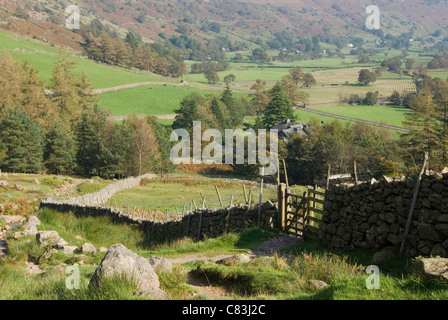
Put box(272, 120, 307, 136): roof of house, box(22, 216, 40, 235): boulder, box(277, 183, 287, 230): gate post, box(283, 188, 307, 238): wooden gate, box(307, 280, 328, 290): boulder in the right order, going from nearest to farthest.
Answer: box(307, 280, 328, 290): boulder → box(283, 188, 307, 238): wooden gate → box(277, 183, 287, 230): gate post → box(22, 216, 40, 235): boulder → box(272, 120, 307, 136): roof of house

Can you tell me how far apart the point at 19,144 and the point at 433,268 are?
54.4 metres

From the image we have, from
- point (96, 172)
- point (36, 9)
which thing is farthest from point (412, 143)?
point (36, 9)

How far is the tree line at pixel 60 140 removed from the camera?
5291 cm

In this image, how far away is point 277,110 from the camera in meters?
105

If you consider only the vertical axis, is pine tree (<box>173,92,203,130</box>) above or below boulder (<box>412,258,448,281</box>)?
above

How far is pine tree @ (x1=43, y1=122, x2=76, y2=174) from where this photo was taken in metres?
55.9

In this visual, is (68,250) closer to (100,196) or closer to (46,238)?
(46,238)

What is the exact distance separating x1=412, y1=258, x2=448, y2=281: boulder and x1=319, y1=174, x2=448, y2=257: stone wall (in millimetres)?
1403

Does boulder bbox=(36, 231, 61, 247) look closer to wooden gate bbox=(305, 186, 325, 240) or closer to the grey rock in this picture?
the grey rock

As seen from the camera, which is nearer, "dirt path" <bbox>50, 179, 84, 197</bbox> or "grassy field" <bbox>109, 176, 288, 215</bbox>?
"grassy field" <bbox>109, 176, 288, 215</bbox>

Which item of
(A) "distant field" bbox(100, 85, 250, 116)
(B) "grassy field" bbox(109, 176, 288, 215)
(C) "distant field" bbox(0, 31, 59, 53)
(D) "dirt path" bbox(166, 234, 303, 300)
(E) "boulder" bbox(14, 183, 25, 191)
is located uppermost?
(C) "distant field" bbox(0, 31, 59, 53)

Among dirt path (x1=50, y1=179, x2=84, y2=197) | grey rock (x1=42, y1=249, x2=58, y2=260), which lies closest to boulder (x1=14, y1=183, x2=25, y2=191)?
dirt path (x1=50, y1=179, x2=84, y2=197)

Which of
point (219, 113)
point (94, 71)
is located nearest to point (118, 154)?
point (219, 113)
